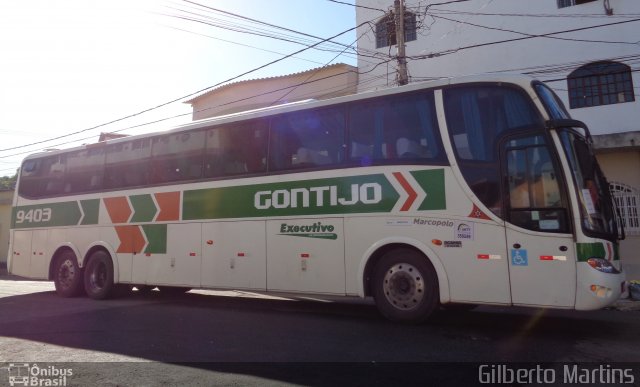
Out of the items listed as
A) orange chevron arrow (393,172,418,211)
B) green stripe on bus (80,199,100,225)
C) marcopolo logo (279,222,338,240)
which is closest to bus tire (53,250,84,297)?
green stripe on bus (80,199,100,225)

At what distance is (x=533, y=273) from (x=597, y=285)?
673mm

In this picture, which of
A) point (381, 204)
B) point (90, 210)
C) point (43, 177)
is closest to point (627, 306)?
point (381, 204)

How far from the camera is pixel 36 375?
4.51 metres

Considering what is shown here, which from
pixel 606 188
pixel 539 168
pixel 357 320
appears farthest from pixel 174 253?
pixel 606 188

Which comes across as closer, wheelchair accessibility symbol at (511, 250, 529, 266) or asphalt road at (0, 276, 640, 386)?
asphalt road at (0, 276, 640, 386)

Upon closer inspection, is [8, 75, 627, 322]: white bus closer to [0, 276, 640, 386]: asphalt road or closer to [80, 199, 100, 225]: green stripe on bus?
[80, 199, 100, 225]: green stripe on bus

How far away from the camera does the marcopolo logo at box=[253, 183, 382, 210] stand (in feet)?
22.7

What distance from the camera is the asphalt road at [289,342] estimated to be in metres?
4.44

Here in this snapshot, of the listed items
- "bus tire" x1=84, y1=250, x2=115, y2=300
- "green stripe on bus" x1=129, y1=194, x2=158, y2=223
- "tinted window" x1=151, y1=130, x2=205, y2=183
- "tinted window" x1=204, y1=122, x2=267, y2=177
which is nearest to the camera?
"tinted window" x1=204, y1=122, x2=267, y2=177

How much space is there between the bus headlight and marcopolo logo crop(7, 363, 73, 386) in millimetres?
5676

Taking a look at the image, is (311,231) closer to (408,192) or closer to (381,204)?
(381,204)

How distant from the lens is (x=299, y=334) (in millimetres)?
6047

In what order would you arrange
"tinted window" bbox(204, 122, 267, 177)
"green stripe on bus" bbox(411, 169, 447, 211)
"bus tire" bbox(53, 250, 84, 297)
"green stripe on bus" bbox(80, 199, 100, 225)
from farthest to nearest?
"bus tire" bbox(53, 250, 84, 297)
"green stripe on bus" bbox(80, 199, 100, 225)
"tinted window" bbox(204, 122, 267, 177)
"green stripe on bus" bbox(411, 169, 447, 211)

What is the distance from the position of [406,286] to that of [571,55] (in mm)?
12695
